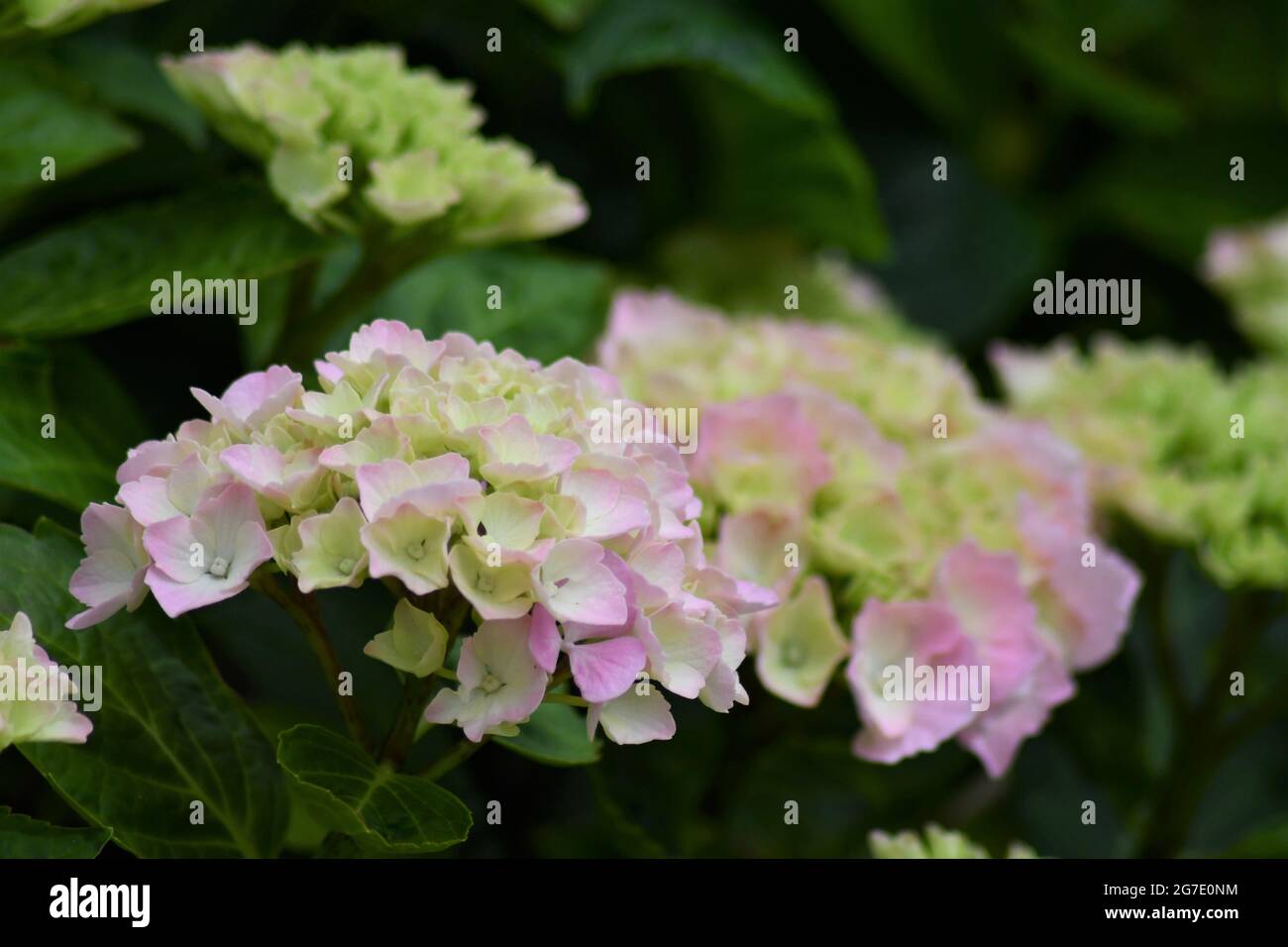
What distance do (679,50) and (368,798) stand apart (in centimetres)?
63

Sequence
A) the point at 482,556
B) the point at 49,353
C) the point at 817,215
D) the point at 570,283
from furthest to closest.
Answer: the point at 817,215 < the point at 570,283 < the point at 49,353 < the point at 482,556

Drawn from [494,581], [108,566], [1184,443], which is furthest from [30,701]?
[1184,443]

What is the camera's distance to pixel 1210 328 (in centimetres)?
148

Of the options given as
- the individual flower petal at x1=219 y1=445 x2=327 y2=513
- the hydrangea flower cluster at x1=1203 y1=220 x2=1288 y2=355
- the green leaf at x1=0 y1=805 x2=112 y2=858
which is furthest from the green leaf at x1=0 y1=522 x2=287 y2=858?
the hydrangea flower cluster at x1=1203 y1=220 x2=1288 y2=355

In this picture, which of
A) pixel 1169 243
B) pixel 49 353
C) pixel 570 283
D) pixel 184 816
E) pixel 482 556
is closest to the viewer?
pixel 482 556

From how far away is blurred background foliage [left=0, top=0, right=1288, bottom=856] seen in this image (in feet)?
2.37

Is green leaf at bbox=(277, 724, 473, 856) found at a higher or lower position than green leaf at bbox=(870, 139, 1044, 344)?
lower

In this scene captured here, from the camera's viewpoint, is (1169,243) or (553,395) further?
(1169,243)

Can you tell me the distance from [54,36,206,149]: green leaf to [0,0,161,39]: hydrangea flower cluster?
0.62 feet

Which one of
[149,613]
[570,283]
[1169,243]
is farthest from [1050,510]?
[1169,243]

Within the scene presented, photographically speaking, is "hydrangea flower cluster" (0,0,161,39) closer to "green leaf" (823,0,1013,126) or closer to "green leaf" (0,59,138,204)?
"green leaf" (0,59,138,204)

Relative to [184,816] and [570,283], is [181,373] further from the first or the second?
[184,816]

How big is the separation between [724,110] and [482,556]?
774 millimetres

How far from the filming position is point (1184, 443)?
3.00ft
